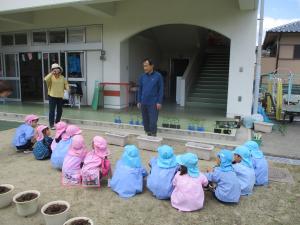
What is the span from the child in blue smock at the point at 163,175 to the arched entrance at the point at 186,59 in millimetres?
5888

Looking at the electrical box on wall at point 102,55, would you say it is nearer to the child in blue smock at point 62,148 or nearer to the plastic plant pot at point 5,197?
the child in blue smock at point 62,148

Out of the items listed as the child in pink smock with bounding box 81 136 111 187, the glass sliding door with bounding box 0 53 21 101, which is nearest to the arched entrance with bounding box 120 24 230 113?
the glass sliding door with bounding box 0 53 21 101

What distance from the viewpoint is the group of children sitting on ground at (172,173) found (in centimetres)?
295

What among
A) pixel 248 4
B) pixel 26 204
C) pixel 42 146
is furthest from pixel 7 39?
pixel 26 204

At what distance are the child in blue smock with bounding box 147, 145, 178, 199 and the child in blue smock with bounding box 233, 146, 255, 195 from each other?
77 cm

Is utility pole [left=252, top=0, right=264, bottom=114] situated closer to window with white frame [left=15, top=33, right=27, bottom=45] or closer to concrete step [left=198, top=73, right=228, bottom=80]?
concrete step [left=198, top=73, right=228, bottom=80]

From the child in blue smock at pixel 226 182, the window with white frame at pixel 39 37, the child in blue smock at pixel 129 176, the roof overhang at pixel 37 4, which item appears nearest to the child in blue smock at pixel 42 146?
the child in blue smock at pixel 129 176

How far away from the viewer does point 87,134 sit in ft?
20.0

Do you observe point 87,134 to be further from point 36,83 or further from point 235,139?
point 36,83

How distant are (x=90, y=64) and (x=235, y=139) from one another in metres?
5.51

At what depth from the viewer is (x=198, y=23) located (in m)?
7.31

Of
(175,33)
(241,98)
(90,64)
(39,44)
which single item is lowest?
(241,98)

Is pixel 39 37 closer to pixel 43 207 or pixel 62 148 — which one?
pixel 62 148

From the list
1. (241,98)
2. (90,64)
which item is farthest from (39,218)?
(90,64)
